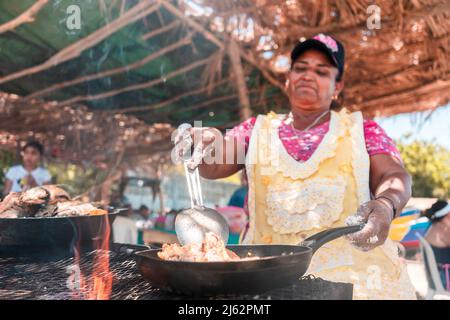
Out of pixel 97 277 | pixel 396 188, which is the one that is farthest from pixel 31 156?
pixel 396 188

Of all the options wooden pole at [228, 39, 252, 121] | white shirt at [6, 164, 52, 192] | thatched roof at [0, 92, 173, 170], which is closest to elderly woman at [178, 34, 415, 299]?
wooden pole at [228, 39, 252, 121]

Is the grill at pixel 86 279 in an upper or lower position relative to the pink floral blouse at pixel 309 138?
lower

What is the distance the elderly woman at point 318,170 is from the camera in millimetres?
1501

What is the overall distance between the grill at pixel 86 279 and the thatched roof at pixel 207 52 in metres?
1.99

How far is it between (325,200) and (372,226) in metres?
0.61

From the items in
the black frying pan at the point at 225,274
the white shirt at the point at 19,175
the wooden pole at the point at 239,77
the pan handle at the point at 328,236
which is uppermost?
the wooden pole at the point at 239,77

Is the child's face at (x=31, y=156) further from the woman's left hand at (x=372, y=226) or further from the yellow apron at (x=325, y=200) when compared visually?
the woman's left hand at (x=372, y=226)

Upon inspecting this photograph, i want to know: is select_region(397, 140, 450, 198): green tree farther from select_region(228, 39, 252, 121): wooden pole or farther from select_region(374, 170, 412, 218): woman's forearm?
select_region(374, 170, 412, 218): woman's forearm

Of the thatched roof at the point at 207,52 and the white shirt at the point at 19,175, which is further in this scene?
the white shirt at the point at 19,175

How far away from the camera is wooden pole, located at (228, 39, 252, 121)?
3654 mm

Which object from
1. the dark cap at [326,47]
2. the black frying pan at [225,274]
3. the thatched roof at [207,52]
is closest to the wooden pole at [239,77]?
the thatched roof at [207,52]

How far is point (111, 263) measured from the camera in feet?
4.14

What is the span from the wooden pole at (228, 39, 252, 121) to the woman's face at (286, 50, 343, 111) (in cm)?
183

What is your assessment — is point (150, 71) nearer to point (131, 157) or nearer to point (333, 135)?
point (333, 135)
